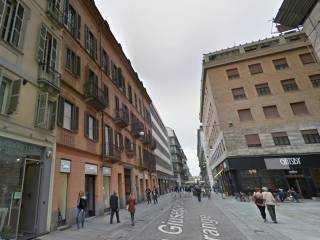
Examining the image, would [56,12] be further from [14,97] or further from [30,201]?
[30,201]

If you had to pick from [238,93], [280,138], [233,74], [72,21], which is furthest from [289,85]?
[72,21]

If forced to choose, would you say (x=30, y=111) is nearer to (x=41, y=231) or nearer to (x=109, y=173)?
(x=41, y=231)

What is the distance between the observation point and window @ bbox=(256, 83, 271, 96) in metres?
25.8

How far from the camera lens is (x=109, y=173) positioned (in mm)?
16750

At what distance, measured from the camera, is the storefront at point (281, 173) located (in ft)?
70.4

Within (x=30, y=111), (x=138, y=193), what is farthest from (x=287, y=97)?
(x=30, y=111)

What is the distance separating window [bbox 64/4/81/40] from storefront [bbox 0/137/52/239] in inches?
353

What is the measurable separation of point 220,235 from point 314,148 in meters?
20.6

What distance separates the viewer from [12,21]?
30.5 ft

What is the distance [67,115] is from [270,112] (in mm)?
23389

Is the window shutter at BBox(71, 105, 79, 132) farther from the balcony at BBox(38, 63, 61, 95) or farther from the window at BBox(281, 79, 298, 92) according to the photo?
the window at BBox(281, 79, 298, 92)

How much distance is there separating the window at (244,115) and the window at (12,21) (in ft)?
78.1

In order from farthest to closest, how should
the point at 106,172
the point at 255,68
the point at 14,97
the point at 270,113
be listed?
the point at 255,68 → the point at 270,113 → the point at 106,172 → the point at 14,97

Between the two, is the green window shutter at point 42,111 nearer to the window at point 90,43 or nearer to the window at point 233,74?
the window at point 90,43
